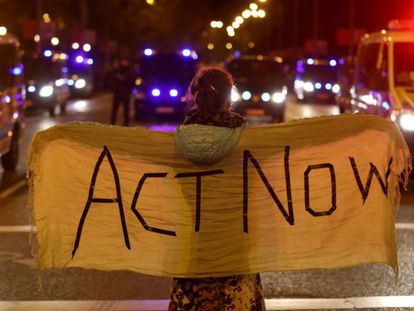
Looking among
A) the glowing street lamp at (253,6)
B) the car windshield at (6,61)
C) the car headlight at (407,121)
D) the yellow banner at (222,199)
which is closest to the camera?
the yellow banner at (222,199)

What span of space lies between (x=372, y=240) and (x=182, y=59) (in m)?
23.3

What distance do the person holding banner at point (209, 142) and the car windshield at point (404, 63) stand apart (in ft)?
32.6

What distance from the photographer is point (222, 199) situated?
15.2 feet

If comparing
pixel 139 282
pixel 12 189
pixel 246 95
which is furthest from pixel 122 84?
pixel 139 282

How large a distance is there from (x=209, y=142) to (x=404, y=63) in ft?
Answer: 34.1

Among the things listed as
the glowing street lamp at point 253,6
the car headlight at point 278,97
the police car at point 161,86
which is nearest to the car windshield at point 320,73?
the police car at point 161,86

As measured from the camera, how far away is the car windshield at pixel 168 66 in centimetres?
2728

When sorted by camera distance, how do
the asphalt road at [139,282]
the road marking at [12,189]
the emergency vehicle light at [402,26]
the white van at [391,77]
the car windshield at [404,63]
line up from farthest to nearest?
the emergency vehicle light at [402,26]
the car windshield at [404,63]
the white van at [391,77]
the road marking at [12,189]
the asphalt road at [139,282]

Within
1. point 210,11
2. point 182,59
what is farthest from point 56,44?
point 210,11

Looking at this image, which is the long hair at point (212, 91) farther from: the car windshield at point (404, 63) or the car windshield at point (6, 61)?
the car windshield at point (6, 61)

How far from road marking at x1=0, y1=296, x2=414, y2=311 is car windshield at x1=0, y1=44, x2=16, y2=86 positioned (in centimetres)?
785

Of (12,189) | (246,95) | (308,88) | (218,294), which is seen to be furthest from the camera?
(308,88)

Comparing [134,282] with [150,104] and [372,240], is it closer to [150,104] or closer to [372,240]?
[372,240]

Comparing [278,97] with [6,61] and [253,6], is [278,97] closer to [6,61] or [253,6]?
[6,61]
